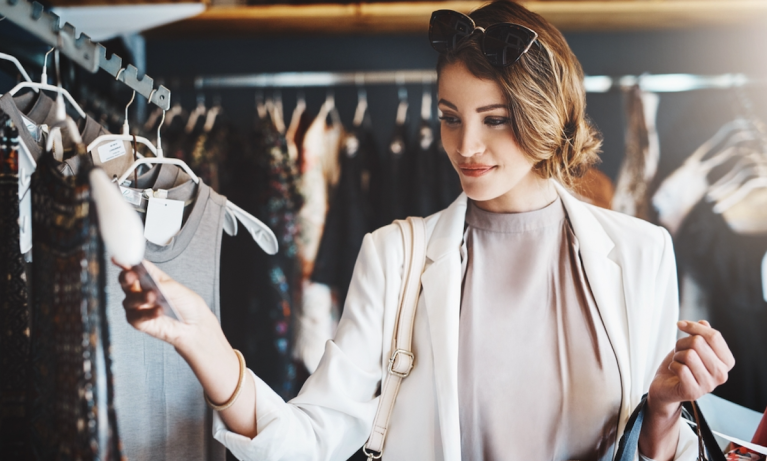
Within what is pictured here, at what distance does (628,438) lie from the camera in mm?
926

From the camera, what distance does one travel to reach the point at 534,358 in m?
1.02

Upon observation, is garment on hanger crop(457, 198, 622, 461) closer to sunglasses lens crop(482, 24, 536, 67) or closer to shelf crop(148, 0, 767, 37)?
sunglasses lens crop(482, 24, 536, 67)

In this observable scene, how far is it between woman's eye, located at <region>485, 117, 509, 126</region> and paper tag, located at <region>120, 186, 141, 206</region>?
0.70m

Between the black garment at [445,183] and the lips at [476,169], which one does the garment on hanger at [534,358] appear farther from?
the black garment at [445,183]

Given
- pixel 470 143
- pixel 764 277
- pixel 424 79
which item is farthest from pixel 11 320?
pixel 764 277

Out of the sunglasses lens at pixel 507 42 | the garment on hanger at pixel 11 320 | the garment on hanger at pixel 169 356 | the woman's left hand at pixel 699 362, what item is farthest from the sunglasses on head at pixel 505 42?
the garment on hanger at pixel 11 320

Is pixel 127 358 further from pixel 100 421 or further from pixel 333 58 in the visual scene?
pixel 333 58

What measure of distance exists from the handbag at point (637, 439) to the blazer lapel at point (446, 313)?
29 centimetres

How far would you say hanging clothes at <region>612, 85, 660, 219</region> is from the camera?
2.12 m

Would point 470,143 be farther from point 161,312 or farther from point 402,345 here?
point 161,312

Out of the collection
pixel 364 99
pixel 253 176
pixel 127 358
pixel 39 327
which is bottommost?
pixel 127 358

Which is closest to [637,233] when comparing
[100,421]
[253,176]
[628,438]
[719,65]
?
[628,438]

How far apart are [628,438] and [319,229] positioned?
4.28ft

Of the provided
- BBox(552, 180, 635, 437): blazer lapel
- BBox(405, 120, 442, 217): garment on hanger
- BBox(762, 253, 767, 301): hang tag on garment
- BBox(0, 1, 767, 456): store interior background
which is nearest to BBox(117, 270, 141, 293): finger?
BBox(552, 180, 635, 437): blazer lapel
